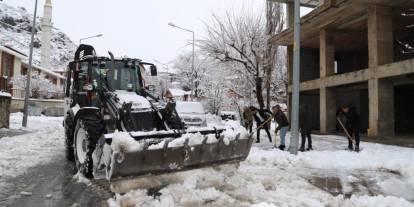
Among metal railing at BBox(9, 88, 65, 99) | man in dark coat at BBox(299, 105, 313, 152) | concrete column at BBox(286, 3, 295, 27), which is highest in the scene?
concrete column at BBox(286, 3, 295, 27)

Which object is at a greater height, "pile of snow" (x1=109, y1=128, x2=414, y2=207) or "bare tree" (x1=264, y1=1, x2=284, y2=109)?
"bare tree" (x1=264, y1=1, x2=284, y2=109)

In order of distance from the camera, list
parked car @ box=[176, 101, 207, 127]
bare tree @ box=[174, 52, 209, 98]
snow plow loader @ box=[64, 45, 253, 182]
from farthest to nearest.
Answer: bare tree @ box=[174, 52, 209, 98], parked car @ box=[176, 101, 207, 127], snow plow loader @ box=[64, 45, 253, 182]

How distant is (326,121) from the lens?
20.2 m

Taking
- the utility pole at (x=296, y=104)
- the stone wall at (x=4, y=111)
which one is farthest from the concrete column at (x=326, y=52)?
the stone wall at (x=4, y=111)

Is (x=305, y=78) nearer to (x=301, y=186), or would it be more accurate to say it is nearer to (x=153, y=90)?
(x=153, y=90)

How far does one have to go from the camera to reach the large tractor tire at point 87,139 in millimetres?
7395

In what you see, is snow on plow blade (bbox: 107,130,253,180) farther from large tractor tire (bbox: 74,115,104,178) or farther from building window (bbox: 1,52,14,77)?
building window (bbox: 1,52,14,77)

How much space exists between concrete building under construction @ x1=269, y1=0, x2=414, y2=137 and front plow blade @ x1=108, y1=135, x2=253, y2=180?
9460 mm

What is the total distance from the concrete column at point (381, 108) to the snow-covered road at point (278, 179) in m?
2.99

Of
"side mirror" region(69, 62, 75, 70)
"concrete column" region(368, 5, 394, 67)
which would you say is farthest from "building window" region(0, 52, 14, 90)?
"concrete column" region(368, 5, 394, 67)

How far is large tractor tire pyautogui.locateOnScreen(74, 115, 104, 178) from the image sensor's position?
739cm

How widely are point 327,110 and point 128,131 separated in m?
14.7

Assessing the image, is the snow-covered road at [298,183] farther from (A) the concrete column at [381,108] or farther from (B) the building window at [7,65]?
(B) the building window at [7,65]

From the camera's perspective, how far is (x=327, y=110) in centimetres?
2017
